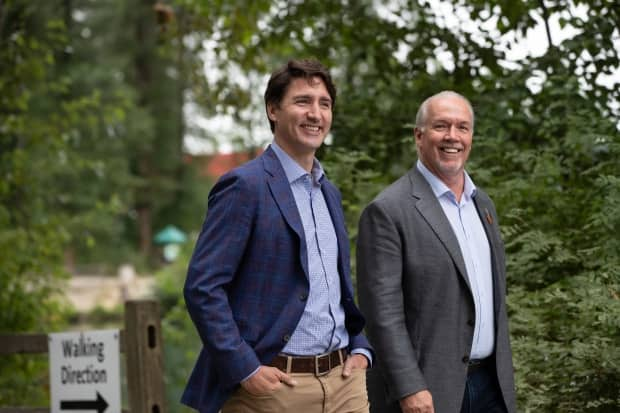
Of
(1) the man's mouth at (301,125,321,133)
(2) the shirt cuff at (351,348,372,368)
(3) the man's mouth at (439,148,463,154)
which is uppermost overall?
(1) the man's mouth at (301,125,321,133)

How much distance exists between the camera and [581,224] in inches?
225

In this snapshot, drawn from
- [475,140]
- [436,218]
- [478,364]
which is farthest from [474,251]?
[475,140]

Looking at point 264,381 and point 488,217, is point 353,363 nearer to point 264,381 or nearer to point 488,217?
point 264,381

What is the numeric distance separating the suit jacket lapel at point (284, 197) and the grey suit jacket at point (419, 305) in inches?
17.2

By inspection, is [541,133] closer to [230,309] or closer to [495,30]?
[495,30]

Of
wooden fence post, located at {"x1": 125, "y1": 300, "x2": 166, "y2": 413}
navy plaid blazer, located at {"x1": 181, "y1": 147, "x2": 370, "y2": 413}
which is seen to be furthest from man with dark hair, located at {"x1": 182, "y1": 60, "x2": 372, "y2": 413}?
wooden fence post, located at {"x1": 125, "y1": 300, "x2": 166, "y2": 413}

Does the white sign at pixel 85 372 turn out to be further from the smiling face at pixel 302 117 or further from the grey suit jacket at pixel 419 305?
the smiling face at pixel 302 117

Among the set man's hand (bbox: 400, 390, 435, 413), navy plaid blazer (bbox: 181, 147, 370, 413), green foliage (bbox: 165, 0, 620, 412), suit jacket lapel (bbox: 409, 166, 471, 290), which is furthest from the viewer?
green foliage (bbox: 165, 0, 620, 412)

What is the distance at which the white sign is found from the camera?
6219mm

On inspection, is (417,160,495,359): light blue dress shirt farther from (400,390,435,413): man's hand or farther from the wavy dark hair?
the wavy dark hair

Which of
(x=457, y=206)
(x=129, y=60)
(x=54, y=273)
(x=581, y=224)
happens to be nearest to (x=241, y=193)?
(x=457, y=206)

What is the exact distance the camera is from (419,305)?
377cm

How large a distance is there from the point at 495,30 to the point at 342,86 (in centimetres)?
146

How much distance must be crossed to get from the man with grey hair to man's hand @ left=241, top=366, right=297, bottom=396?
501mm
